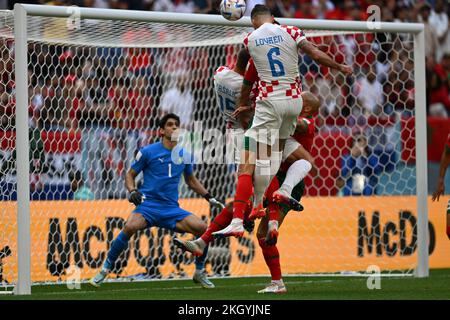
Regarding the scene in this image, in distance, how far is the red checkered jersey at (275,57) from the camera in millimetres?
9617

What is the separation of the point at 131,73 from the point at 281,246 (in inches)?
122

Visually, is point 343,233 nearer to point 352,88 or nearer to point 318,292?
point 352,88

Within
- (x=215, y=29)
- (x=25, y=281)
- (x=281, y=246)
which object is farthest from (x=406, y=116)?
(x=25, y=281)

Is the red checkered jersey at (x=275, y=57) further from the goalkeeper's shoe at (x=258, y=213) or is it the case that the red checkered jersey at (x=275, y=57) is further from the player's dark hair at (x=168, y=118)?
the player's dark hair at (x=168, y=118)

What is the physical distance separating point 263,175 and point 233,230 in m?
0.66

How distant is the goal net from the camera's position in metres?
12.7

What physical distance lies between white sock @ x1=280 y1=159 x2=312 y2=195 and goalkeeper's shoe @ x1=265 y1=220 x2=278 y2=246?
1.15 feet

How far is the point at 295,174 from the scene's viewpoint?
33.2 feet

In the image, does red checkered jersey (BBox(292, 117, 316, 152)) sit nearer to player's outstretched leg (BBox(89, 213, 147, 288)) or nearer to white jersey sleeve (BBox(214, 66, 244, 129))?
white jersey sleeve (BBox(214, 66, 244, 129))

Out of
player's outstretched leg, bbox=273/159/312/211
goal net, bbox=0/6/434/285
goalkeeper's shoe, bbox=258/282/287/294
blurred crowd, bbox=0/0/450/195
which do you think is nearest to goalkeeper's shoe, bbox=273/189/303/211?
player's outstretched leg, bbox=273/159/312/211

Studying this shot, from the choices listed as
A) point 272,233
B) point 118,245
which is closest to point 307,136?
point 272,233

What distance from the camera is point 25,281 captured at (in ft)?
32.9

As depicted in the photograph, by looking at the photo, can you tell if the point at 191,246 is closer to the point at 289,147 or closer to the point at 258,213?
the point at 258,213

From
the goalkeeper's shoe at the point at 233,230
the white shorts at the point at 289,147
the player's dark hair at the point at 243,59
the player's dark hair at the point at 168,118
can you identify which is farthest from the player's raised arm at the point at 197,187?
the goalkeeper's shoe at the point at 233,230
